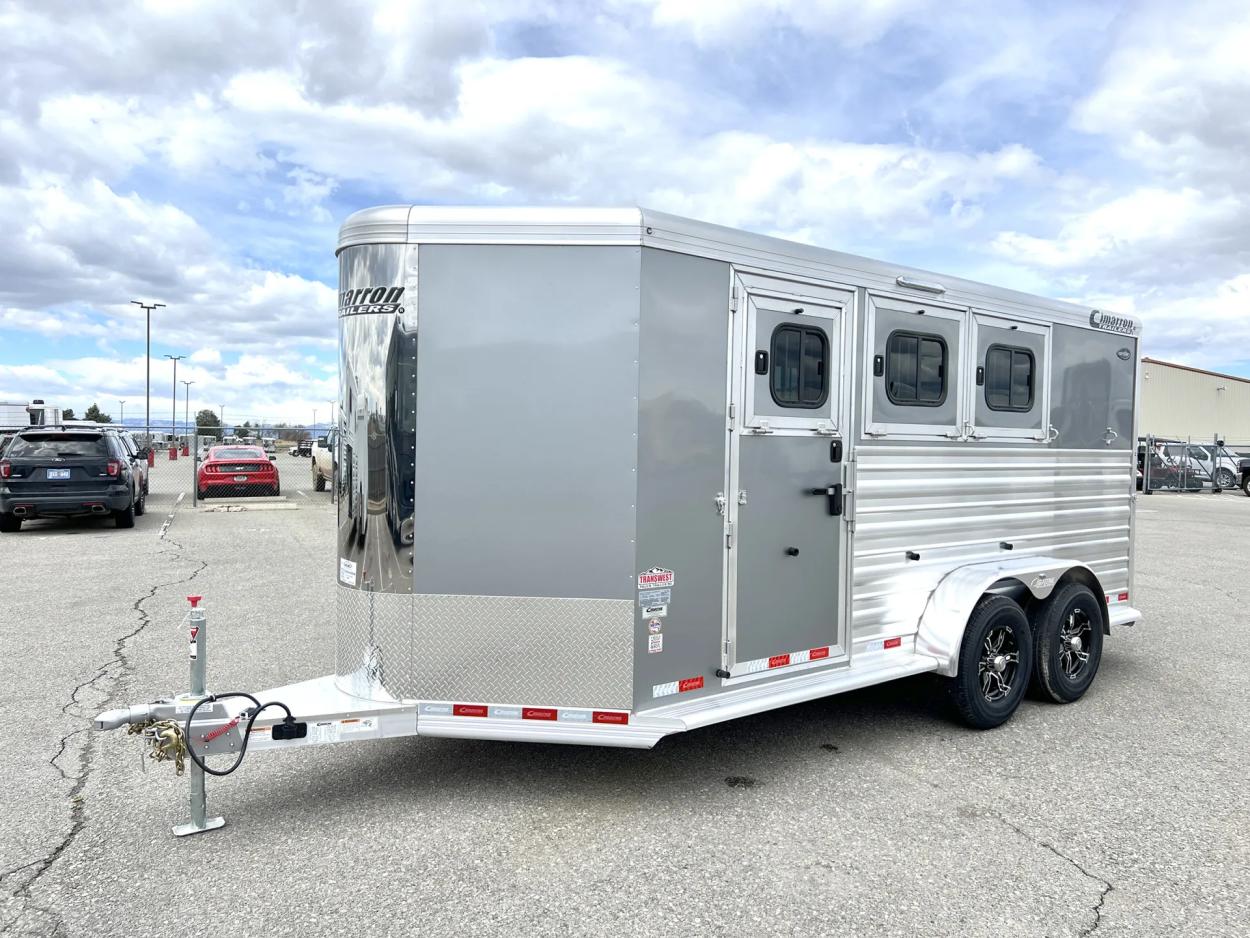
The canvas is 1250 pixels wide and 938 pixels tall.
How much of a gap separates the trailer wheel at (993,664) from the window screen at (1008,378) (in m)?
1.28

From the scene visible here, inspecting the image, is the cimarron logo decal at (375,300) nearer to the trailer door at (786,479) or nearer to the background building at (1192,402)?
the trailer door at (786,479)

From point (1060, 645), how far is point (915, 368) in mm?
2130

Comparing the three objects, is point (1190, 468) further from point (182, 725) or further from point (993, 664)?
point (182, 725)

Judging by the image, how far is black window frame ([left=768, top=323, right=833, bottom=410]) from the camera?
174 inches

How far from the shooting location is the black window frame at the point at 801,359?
4.43 meters

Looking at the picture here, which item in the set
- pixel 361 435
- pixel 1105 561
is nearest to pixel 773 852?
pixel 361 435

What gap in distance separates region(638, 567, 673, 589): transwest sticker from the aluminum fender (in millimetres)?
1890

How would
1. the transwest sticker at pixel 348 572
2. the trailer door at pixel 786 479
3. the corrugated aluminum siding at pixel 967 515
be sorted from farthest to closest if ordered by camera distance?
the corrugated aluminum siding at pixel 967 515 < the trailer door at pixel 786 479 < the transwest sticker at pixel 348 572

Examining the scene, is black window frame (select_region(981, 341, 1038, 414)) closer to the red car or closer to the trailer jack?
the trailer jack

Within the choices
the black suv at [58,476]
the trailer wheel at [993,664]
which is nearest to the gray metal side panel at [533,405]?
the trailer wheel at [993,664]

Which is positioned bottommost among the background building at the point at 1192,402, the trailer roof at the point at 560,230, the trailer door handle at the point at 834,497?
the trailer door handle at the point at 834,497

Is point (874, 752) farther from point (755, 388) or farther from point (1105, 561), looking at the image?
point (1105, 561)

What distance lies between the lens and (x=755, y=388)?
435cm

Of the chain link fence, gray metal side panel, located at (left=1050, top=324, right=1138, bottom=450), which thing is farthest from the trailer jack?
the chain link fence
